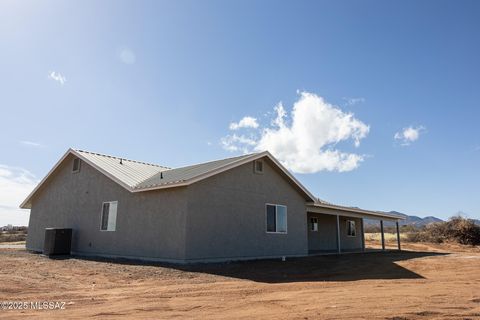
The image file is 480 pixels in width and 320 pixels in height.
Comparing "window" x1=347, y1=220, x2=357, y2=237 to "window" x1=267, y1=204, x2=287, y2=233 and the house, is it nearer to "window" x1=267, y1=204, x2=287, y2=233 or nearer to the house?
the house

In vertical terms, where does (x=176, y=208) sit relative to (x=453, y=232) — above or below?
above

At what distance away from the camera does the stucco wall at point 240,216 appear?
514 inches

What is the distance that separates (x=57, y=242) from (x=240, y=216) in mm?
8007

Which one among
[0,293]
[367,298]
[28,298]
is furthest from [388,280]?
[0,293]

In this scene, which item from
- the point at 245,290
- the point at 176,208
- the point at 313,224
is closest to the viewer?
the point at 245,290

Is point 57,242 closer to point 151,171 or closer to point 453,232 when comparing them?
point 151,171

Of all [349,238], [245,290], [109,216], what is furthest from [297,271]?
[349,238]

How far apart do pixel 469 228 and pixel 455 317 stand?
30627 mm

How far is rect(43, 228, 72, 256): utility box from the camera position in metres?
16.0

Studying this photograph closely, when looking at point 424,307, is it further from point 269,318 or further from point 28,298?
point 28,298

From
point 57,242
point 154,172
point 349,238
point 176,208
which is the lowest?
point 57,242

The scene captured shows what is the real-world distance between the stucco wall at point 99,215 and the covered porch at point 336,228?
826 centimetres

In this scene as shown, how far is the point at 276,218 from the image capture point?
16.4 meters

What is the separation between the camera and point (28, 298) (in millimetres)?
7012
